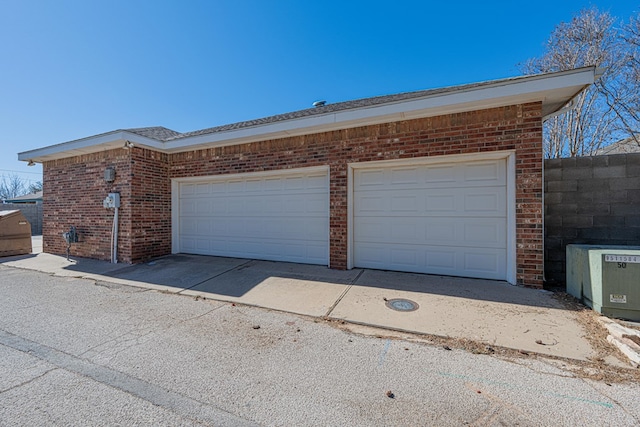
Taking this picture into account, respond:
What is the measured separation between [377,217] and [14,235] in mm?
10552

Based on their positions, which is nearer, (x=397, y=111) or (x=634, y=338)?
(x=634, y=338)

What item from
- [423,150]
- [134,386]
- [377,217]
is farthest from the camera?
[377,217]

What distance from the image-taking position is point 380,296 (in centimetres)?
421

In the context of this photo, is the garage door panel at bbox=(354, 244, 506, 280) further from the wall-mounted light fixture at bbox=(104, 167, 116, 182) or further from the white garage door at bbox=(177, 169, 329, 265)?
the wall-mounted light fixture at bbox=(104, 167, 116, 182)

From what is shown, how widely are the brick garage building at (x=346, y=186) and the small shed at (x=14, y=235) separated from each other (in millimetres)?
736

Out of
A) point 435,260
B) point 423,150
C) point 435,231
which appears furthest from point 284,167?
point 435,260

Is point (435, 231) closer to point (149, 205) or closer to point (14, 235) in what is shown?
point (149, 205)

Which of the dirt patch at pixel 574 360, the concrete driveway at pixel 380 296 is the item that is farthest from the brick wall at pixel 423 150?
the dirt patch at pixel 574 360

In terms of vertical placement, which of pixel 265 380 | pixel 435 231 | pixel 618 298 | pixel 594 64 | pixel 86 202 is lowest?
pixel 265 380

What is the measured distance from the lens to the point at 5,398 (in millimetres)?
2070

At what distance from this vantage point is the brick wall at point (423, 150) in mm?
4414

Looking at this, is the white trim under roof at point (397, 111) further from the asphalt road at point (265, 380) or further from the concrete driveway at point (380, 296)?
the asphalt road at point (265, 380)

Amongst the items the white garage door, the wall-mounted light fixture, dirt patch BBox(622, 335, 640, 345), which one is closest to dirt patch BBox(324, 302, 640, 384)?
dirt patch BBox(622, 335, 640, 345)

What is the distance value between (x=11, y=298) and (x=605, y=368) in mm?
7708
